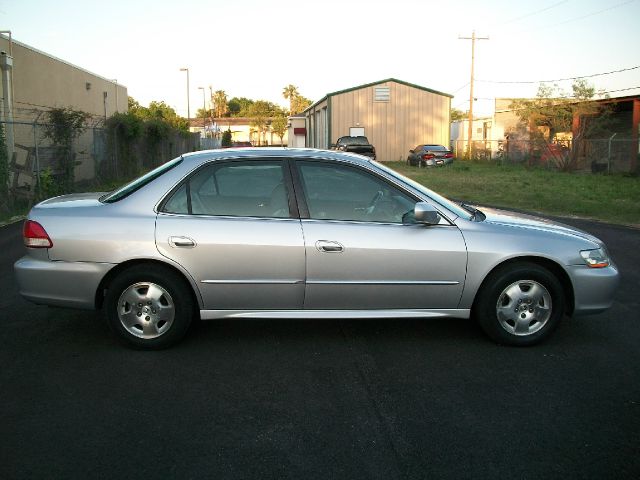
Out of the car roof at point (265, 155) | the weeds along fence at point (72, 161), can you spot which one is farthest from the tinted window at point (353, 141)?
the car roof at point (265, 155)

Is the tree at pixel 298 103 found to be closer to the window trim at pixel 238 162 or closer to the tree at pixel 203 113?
the tree at pixel 203 113

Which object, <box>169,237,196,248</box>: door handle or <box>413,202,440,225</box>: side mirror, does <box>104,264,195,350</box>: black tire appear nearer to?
<box>169,237,196,248</box>: door handle

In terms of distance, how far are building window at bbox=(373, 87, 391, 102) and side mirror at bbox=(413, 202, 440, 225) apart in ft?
146

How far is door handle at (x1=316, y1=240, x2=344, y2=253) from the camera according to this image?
4.86 meters

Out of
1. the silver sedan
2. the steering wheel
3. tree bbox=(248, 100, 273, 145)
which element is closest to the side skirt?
the silver sedan

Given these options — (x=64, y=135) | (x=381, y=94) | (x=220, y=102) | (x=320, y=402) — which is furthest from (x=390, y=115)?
(x=220, y=102)

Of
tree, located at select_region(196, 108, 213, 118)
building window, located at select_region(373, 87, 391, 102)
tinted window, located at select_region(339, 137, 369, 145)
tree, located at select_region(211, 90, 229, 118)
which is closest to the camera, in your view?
tinted window, located at select_region(339, 137, 369, 145)

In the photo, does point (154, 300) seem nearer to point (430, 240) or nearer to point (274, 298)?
point (274, 298)

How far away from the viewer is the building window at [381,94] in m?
48.2

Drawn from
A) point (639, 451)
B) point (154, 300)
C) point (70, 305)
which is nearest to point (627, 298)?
point (639, 451)

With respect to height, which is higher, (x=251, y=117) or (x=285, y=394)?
(x=251, y=117)

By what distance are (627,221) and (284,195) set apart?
10.6 meters

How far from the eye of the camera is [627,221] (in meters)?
13.4

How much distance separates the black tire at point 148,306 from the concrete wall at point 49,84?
18.0 meters
